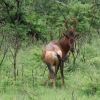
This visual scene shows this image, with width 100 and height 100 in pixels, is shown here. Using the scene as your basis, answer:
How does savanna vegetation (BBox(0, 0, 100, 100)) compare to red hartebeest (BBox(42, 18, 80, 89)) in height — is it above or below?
below

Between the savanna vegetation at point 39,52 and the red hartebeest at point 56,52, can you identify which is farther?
the red hartebeest at point 56,52

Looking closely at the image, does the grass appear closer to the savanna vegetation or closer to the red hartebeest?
the savanna vegetation

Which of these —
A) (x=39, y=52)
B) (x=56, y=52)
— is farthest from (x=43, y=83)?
(x=39, y=52)

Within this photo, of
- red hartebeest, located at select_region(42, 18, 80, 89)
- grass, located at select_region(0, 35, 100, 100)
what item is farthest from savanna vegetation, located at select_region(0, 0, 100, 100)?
red hartebeest, located at select_region(42, 18, 80, 89)

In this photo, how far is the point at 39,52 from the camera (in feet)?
36.2

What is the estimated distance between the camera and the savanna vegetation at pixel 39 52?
802 centimetres

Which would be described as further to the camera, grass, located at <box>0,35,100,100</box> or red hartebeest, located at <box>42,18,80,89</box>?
red hartebeest, located at <box>42,18,80,89</box>

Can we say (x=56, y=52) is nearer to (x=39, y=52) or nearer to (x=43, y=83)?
(x=43, y=83)

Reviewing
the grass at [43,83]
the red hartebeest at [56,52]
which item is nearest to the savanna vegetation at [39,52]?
the grass at [43,83]

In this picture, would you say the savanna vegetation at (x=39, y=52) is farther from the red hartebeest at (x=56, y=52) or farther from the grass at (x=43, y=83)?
the red hartebeest at (x=56, y=52)

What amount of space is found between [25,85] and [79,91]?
1332 millimetres

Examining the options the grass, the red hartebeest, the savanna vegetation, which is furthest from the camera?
the red hartebeest

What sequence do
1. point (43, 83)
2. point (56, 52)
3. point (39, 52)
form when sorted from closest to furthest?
point (56, 52) < point (43, 83) < point (39, 52)

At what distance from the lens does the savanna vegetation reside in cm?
802
